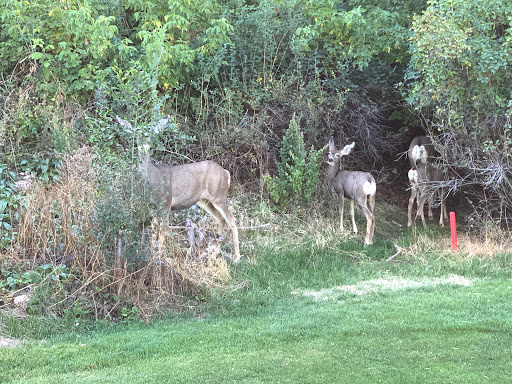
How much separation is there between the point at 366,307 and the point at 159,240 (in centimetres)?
261

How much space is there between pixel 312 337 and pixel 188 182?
3903mm

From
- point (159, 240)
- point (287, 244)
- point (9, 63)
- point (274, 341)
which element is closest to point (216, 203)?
point (287, 244)

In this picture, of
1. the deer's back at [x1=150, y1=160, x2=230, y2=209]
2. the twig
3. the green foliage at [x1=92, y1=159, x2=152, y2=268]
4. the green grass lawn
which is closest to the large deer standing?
the twig

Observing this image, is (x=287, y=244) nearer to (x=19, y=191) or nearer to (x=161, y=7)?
(x=19, y=191)

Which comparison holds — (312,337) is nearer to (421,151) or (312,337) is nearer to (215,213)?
(215,213)

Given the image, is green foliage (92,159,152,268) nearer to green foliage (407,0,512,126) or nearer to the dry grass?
the dry grass

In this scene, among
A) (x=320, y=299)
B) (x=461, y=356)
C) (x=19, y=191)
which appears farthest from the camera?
(x=19, y=191)

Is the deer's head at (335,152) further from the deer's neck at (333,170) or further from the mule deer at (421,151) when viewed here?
the mule deer at (421,151)

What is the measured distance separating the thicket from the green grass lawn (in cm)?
115

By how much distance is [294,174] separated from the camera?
40.2ft

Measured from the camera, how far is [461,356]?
18.7ft

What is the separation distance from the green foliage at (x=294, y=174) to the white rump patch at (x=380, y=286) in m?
3.74

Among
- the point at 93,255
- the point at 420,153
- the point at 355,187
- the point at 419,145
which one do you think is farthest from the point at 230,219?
the point at 419,145

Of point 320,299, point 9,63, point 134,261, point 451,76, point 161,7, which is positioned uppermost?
point 161,7
